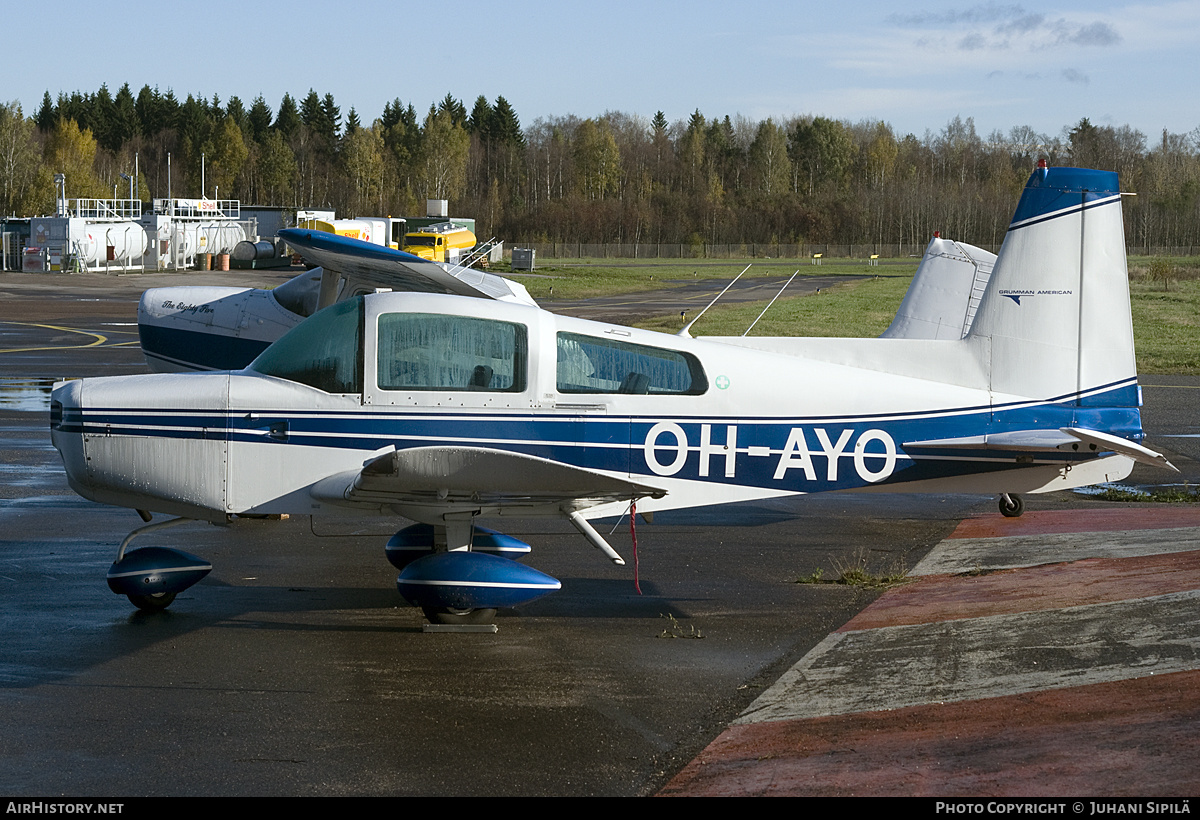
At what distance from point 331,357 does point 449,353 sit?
73 cm

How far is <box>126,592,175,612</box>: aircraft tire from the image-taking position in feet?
24.2

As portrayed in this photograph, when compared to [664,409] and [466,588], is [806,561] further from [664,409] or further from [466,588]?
[466,588]

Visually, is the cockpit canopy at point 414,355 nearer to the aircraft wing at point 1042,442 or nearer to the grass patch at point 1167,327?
the aircraft wing at point 1042,442

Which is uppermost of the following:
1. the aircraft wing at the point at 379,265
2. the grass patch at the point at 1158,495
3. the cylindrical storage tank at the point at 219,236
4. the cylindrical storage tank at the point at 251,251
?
the cylindrical storage tank at the point at 219,236

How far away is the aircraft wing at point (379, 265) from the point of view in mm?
9641

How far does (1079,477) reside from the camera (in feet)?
25.1

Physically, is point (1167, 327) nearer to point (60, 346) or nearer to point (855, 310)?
point (855, 310)

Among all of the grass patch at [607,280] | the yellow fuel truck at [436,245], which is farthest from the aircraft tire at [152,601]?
the yellow fuel truck at [436,245]

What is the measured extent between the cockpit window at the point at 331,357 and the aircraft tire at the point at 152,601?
5.41ft

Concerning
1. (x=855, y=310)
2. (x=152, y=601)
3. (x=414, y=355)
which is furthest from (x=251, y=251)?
(x=414, y=355)

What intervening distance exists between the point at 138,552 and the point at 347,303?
2218 mm

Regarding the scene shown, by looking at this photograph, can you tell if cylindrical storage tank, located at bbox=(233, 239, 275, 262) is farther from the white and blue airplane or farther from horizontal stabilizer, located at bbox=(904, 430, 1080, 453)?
horizontal stabilizer, located at bbox=(904, 430, 1080, 453)

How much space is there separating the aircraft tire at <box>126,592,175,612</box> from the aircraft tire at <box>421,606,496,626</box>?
1.73 metres

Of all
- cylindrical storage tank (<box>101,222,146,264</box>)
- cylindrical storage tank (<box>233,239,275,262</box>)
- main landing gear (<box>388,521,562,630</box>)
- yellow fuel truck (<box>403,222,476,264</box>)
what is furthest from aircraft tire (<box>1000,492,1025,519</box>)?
cylindrical storage tank (<box>101,222,146,264</box>)
